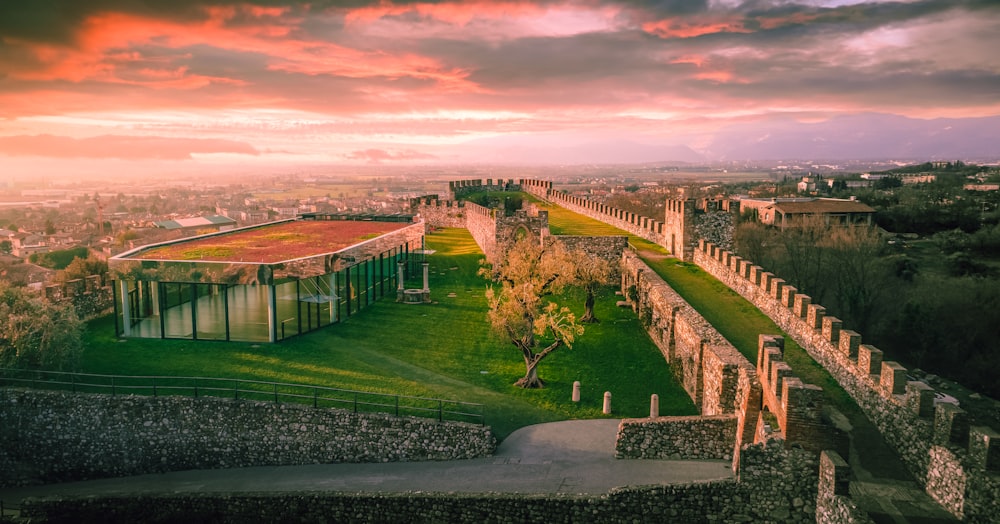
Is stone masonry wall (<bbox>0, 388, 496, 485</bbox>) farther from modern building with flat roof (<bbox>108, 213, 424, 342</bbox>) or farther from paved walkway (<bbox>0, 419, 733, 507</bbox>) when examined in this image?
modern building with flat roof (<bbox>108, 213, 424, 342</bbox>)

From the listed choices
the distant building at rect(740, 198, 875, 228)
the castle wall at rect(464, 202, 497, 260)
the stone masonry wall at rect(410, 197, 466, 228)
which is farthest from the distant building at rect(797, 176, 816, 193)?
the castle wall at rect(464, 202, 497, 260)

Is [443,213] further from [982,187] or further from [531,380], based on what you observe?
[982,187]

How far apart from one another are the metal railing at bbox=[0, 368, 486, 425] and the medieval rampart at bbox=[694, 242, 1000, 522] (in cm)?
976

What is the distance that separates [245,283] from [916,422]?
21482 millimetres

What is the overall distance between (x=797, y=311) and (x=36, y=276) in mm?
37729

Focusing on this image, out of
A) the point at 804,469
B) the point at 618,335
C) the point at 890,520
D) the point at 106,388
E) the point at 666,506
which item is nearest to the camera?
the point at 890,520

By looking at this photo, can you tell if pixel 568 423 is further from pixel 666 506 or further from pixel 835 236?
pixel 835 236

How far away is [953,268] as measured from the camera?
4306 cm

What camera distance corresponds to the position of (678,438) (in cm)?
1580

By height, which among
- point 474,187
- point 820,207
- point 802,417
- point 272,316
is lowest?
point 272,316

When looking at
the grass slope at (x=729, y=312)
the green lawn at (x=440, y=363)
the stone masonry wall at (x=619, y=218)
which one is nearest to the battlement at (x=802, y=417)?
the grass slope at (x=729, y=312)

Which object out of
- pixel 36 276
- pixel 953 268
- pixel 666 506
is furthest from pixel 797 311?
pixel 36 276

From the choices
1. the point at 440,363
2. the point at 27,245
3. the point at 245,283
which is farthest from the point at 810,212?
the point at 27,245

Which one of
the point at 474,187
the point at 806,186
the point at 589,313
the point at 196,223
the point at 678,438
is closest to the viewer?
the point at 678,438
